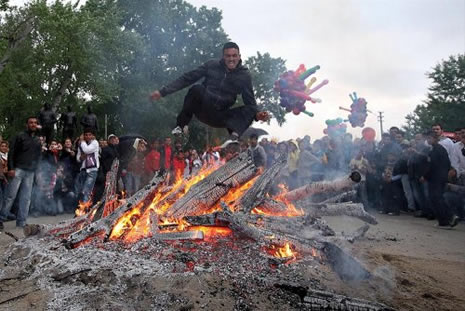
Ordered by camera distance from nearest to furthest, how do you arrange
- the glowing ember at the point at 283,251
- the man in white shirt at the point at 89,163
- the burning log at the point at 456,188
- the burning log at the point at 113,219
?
1. the glowing ember at the point at 283,251
2. the burning log at the point at 113,219
3. the burning log at the point at 456,188
4. the man in white shirt at the point at 89,163

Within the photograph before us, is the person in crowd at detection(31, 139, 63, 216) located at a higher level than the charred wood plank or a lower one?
higher

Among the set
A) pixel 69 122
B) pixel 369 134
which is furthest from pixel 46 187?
pixel 369 134

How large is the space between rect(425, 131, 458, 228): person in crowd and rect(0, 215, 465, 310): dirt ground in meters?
1.40

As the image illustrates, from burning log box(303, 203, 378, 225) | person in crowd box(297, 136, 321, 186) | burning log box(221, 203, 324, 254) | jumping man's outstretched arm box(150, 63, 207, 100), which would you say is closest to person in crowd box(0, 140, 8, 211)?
jumping man's outstretched arm box(150, 63, 207, 100)

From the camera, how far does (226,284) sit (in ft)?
10.2

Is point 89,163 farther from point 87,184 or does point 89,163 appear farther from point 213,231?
point 213,231

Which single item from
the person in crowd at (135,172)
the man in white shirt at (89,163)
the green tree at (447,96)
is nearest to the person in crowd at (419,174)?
the person in crowd at (135,172)

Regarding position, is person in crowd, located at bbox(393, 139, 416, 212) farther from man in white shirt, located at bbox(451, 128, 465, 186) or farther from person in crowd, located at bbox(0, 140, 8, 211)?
person in crowd, located at bbox(0, 140, 8, 211)

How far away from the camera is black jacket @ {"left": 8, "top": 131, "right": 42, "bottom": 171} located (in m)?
7.43

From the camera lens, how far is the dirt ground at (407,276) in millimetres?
3111

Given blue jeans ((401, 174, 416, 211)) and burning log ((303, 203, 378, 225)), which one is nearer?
burning log ((303, 203, 378, 225))

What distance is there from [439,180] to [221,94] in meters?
5.42

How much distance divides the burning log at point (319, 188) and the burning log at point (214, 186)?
936 millimetres

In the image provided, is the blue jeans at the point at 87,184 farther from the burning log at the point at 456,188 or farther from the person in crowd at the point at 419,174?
the burning log at the point at 456,188
